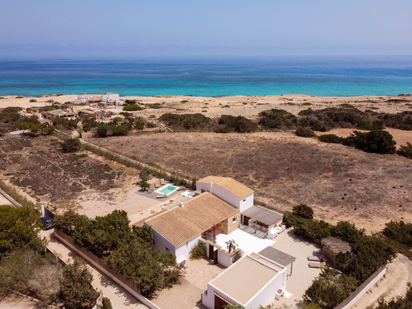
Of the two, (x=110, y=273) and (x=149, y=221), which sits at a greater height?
(x=149, y=221)

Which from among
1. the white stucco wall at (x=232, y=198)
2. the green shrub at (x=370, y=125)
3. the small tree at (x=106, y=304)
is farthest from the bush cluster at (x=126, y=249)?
the green shrub at (x=370, y=125)

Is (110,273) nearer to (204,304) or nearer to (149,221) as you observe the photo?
(149,221)

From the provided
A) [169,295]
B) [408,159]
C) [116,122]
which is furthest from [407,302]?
[116,122]

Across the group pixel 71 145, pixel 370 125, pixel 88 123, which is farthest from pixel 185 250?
pixel 370 125

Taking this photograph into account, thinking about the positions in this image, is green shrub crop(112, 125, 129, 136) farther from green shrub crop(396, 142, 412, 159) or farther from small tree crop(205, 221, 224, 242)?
green shrub crop(396, 142, 412, 159)

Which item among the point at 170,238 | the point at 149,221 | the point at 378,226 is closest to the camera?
the point at 170,238

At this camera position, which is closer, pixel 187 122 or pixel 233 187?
pixel 233 187

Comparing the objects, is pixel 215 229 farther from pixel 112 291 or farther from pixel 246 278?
pixel 112 291
